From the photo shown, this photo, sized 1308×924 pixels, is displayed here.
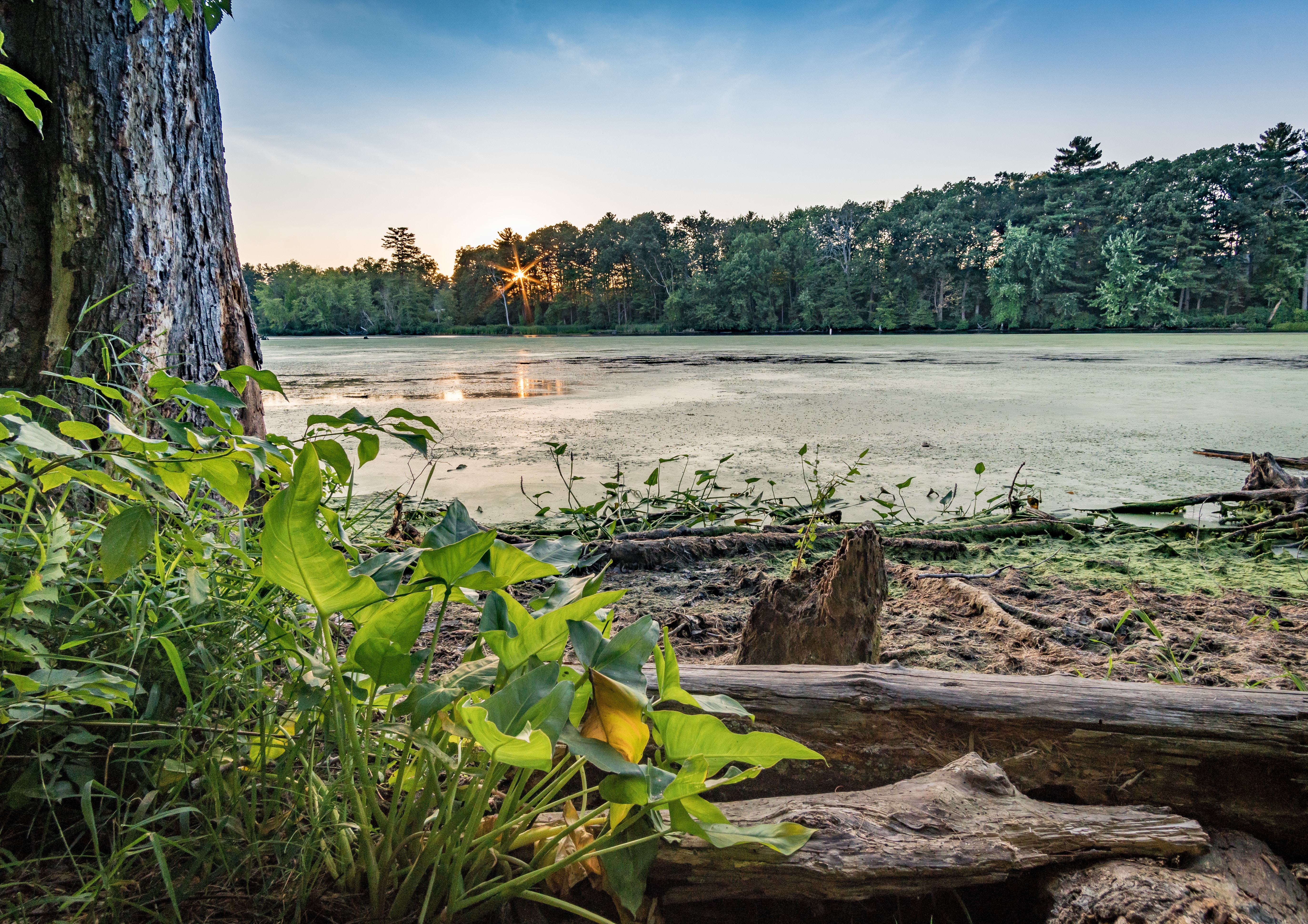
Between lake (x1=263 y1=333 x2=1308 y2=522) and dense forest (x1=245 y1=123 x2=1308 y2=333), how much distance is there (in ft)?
66.5

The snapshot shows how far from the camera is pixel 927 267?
35.2m

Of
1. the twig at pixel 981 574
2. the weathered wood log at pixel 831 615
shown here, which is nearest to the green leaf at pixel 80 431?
the weathered wood log at pixel 831 615

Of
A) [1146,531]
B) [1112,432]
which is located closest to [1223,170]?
[1112,432]

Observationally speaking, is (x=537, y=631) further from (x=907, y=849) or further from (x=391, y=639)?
(x=907, y=849)

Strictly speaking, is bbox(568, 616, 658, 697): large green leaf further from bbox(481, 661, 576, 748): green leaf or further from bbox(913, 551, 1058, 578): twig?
bbox(913, 551, 1058, 578): twig

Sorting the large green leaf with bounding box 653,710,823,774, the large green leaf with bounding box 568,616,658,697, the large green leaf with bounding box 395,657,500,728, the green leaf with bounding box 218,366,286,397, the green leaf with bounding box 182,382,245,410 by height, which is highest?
the green leaf with bounding box 218,366,286,397

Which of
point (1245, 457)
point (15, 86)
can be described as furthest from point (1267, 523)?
point (15, 86)

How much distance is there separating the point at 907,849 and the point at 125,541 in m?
0.79

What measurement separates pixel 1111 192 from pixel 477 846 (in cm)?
4046

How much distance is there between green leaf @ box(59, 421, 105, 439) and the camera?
557 mm

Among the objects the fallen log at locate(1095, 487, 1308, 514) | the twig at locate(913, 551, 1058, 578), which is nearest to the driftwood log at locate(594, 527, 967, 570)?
the twig at locate(913, 551, 1058, 578)

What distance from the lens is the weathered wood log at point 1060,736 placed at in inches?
31.9

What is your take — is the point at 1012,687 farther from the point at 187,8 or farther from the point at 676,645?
the point at 187,8

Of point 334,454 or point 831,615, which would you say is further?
point 831,615
